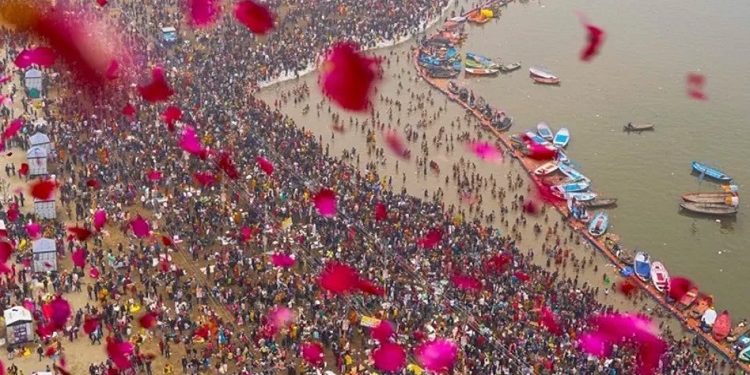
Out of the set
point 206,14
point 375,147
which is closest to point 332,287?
point 375,147

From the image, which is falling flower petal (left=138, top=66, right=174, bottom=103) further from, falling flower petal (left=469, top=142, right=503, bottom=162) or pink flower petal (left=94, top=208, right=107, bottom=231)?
falling flower petal (left=469, top=142, right=503, bottom=162)

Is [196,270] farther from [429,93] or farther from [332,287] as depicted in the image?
[429,93]

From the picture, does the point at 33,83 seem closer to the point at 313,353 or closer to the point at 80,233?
the point at 80,233

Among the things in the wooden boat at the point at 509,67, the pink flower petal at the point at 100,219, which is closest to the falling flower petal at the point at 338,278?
the pink flower petal at the point at 100,219

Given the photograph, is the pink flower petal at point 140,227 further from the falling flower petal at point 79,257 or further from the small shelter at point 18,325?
the small shelter at point 18,325

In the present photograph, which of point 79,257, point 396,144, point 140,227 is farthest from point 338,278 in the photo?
point 396,144
